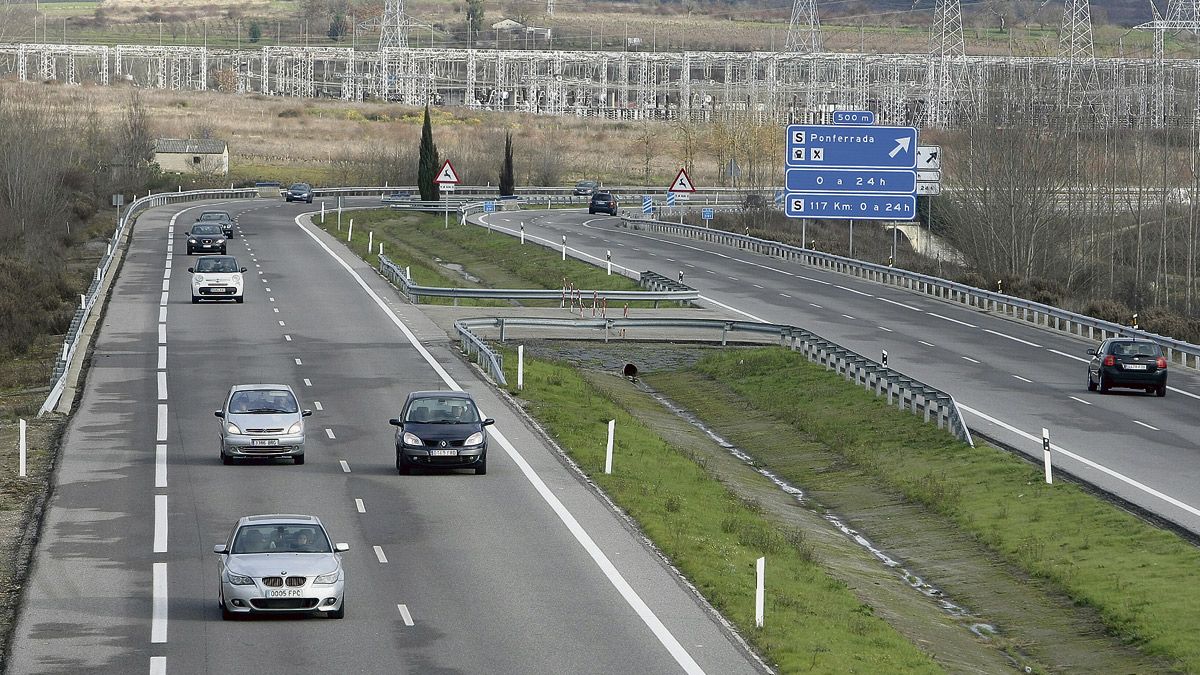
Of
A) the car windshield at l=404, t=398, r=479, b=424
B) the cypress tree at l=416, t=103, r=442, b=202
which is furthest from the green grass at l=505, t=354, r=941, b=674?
the cypress tree at l=416, t=103, r=442, b=202

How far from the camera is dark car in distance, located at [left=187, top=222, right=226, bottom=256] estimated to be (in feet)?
244

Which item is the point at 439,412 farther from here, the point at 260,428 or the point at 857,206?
the point at 857,206

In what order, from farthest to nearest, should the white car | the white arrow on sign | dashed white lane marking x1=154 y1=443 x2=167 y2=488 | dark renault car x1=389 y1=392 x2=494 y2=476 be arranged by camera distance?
the white arrow on sign, the white car, dark renault car x1=389 y1=392 x2=494 y2=476, dashed white lane marking x1=154 y1=443 x2=167 y2=488

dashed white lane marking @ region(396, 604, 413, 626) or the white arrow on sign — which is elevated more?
the white arrow on sign

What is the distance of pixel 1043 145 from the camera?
8556 centimetres

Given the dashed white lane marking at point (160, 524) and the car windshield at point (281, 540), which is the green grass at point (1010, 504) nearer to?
the car windshield at point (281, 540)

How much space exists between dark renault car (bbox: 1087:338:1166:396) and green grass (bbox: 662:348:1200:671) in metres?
5.72

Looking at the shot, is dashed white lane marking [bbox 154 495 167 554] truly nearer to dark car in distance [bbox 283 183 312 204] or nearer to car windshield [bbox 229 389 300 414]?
car windshield [bbox 229 389 300 414]

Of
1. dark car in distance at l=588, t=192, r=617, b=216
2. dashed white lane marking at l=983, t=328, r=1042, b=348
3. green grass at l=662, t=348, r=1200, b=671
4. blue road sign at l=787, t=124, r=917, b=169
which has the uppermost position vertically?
blue road sign at l=787, t=124, r=917, b=169

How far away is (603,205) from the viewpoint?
394 ft

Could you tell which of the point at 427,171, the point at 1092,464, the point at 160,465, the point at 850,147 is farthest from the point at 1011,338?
the point at 427,171

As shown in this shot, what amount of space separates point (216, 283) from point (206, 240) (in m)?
16.8

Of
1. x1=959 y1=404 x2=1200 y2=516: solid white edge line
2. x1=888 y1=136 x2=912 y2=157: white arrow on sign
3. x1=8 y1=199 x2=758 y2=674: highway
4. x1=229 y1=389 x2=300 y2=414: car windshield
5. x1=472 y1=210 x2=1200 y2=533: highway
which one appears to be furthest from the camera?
x1=888 y1=136 x2=912 y2=157: white arrow on sign

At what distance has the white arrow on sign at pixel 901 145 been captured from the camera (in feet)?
236
